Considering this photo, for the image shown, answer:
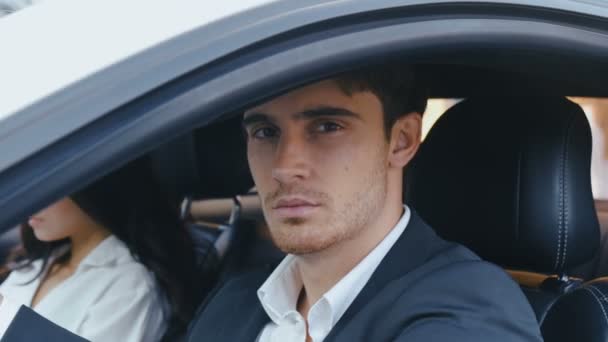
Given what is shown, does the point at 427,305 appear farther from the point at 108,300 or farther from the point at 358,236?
the point at 108,300

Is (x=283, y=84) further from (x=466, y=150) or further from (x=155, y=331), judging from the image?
(x=155, y=331)

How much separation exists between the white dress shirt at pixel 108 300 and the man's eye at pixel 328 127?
106cm

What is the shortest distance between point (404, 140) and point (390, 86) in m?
0.12

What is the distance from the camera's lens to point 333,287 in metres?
1.44

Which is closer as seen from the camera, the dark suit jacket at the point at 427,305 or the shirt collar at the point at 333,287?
the dark suit jacket at the point at 427,305

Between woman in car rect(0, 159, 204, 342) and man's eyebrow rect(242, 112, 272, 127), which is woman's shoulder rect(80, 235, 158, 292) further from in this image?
man's eyebrow rect(242, 112, 272, 127)

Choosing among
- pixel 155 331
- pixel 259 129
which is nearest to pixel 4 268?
pixel 155 331

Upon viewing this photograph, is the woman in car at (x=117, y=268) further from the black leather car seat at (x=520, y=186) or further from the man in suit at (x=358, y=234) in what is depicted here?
the black leather car seat at (x=520, y=186)

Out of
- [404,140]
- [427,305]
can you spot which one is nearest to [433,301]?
[427,305]

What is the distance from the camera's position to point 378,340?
48.9 inches

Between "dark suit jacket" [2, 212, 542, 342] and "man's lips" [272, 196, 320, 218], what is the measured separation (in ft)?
0.55

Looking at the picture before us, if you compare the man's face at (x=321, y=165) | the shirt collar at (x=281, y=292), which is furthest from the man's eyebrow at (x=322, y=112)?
the shirt collar at (x=281, y=292)

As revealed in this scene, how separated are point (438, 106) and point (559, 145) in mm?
573

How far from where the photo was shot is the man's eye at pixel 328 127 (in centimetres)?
139
